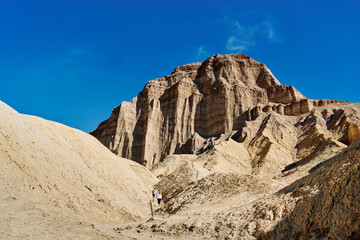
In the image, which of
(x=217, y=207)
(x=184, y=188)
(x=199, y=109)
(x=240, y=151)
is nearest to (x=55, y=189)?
(x=217, y=207)

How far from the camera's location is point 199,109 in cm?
7612

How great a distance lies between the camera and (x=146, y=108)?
77.1 metres

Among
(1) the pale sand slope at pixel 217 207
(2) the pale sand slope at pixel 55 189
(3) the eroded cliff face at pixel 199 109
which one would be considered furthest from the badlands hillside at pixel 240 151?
(2) the pale sand slope at pixel 55 189

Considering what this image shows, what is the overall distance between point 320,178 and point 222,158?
32589 millimetres

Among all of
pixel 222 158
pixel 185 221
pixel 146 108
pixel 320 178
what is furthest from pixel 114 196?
pixel 146 108

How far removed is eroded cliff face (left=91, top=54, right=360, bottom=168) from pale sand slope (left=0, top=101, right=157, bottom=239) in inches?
1613

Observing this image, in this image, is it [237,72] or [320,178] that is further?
[237,72]

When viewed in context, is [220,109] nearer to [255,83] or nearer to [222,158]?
[255,83]

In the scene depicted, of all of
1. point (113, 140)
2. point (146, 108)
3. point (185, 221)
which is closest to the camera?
point (185, 221)

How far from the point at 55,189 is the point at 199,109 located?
204 feet

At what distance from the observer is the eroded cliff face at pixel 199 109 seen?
6738cm

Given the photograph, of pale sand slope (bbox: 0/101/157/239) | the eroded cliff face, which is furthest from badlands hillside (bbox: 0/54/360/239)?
the eroded cliff face

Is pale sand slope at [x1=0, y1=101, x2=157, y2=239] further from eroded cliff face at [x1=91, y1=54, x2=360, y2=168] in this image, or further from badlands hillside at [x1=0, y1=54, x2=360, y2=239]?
eroded cliff face at [x1=91, y1=54, x2=360, y2=168]

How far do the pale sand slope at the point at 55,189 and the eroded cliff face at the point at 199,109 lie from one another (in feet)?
134
